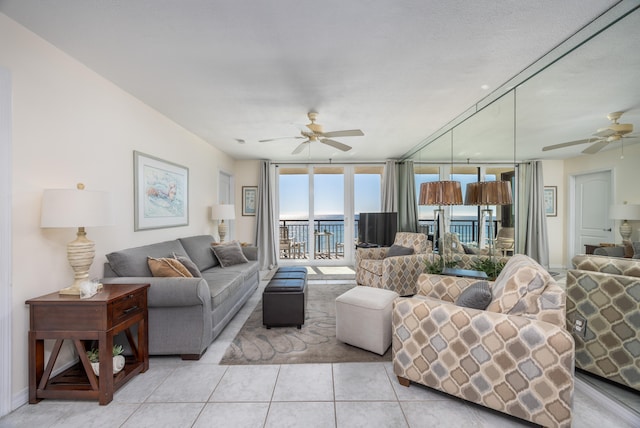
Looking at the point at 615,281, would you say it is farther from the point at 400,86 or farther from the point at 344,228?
the point at 344,228

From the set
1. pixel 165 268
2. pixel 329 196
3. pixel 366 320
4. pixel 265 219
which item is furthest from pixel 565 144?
pixel 265 219

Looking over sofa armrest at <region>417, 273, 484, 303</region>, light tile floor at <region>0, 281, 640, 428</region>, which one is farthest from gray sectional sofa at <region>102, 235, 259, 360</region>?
sofa armrest at <region>417, 273, 484, 303</region>

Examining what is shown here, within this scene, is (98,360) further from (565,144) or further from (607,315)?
(565,144)

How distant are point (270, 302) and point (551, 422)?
7.78 feet

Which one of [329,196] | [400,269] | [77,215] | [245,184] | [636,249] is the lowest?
[400,269]

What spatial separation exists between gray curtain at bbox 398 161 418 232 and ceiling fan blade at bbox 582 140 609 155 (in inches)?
135

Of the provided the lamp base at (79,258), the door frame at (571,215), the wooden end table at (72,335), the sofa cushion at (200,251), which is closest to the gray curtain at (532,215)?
the door frame at (571,215)

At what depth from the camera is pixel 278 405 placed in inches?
72.8

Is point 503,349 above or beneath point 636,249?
beneath

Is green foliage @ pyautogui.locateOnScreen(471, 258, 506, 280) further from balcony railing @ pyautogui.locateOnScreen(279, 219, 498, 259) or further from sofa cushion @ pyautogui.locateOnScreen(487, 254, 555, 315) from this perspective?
balcony railing @ pyautogui.locateOnScreen(279, 219, 498, 259)

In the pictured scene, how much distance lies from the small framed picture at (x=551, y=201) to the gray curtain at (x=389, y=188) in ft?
12.5

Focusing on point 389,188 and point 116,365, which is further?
point 389,188

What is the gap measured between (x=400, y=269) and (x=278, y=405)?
9.19 feet

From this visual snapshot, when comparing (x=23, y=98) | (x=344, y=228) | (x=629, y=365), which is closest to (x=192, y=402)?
(x=23, y=98)
